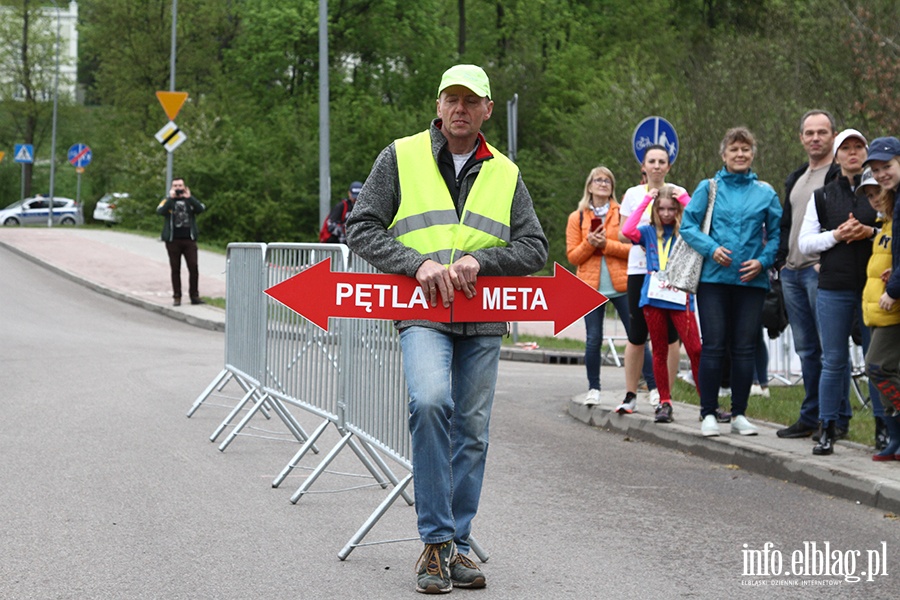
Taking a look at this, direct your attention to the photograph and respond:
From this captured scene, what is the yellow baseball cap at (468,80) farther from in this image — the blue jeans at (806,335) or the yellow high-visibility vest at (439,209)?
the blue jeans at (806,335)

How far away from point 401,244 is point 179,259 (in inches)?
694

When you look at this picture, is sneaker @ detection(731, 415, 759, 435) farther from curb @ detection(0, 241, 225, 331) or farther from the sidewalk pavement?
curb @ detection(0, 241, 225, 331)

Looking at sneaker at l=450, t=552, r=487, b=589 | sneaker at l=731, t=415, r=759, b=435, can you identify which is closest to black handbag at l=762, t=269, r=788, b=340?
sneaker at l=731, t=415, r=759, b=435

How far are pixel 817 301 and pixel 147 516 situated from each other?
4538 mm

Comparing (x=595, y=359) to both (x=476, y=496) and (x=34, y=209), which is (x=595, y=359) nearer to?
(x=476, y=496)

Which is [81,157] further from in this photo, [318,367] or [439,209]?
[439,209]

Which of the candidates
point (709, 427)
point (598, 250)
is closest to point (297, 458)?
point (709, 427)

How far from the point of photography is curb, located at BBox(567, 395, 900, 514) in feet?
25.6

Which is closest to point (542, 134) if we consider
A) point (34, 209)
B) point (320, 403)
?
point (34, 209)

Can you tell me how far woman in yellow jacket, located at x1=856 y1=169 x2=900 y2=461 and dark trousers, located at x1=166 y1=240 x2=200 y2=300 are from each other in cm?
1520

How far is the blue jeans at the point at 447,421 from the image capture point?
5.51 meters

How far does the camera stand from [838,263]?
28.9 ft

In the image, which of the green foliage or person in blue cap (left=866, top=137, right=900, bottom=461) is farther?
the green foliage

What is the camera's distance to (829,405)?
8.91 meters
